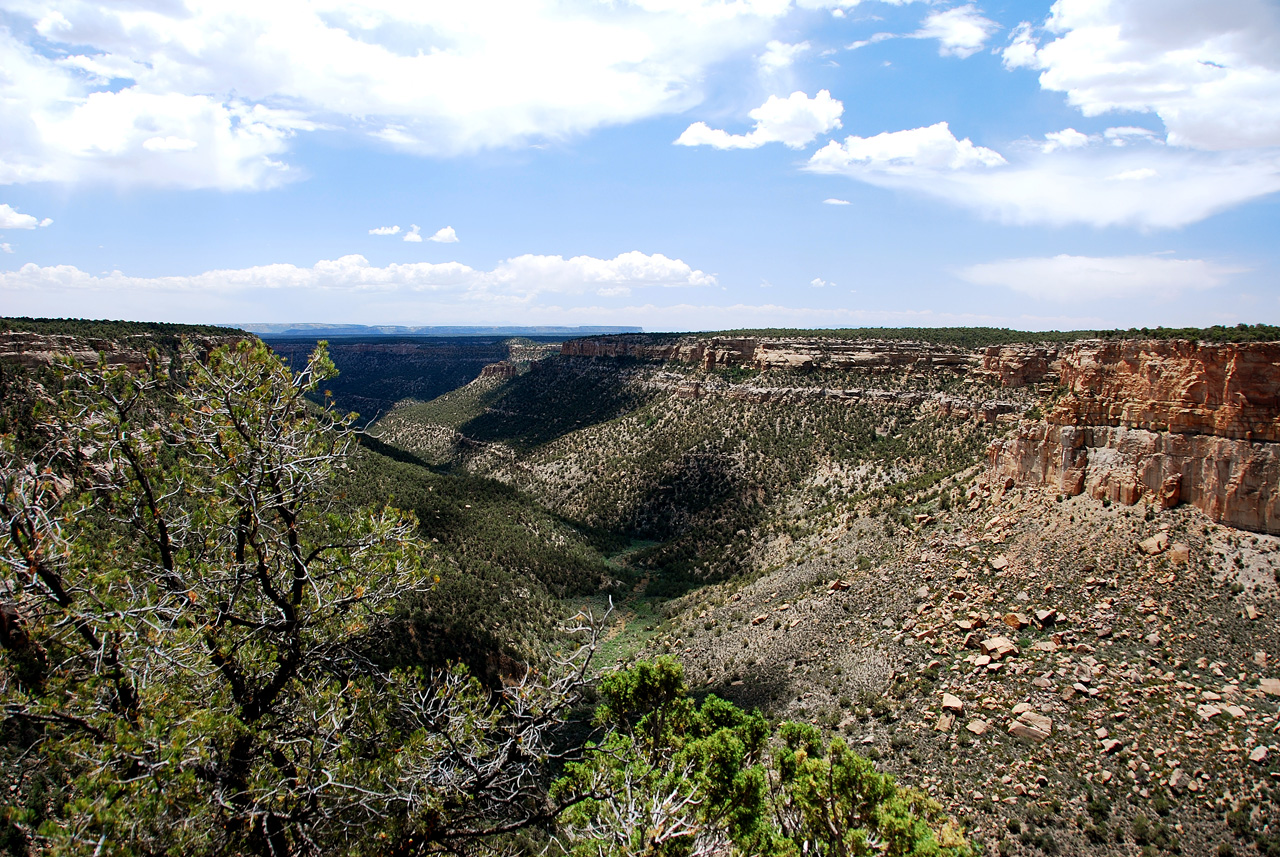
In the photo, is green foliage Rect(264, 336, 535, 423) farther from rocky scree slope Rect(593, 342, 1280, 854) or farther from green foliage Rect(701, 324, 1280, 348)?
rocky scree slope Rect(593, 342, 1280, 854)

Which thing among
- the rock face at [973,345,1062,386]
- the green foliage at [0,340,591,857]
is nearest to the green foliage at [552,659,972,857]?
the green foliage at [0,340,591,857]

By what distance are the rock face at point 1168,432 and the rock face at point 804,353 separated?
2725cm

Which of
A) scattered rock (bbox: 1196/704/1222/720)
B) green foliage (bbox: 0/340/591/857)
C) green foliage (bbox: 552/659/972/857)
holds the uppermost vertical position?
green foliage (bbox: 0/340/591/857)

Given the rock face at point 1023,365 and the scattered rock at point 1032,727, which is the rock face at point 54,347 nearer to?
the scattered rock at point 1032,727

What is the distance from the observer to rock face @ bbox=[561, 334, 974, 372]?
54875mm

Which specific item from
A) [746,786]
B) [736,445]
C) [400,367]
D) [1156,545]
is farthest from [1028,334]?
[400,367]

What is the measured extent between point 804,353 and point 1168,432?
41625 millimetres

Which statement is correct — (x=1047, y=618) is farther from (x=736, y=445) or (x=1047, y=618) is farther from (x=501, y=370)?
(x=501, y=370)

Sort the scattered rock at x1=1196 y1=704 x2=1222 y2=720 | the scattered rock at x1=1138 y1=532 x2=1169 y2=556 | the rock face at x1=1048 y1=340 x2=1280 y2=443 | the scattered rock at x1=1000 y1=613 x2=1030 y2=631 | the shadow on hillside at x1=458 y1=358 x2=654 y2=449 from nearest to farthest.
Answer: the scattered rock at x1=1196 y1=704 x2=1222 y2=720, the rock face at x1=1048 y1=340 x2=1280 y2=443, the scattered rock at x1=1138 y1=532 x2=1169 y2=556, the scattered rock at x1=1000 y1=613 x2=1030 y2=631, the shadow on hillside at x1=458 y1=358 x2=654 y2=449

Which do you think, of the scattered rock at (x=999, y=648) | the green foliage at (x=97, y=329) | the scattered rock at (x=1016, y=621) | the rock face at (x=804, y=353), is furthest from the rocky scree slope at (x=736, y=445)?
the green foliage at (x=97, y=329)

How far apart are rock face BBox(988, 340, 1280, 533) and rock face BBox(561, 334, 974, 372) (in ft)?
89.4

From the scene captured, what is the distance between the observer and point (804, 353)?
63.4 m

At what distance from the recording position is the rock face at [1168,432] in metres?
20.4

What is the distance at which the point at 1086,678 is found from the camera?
18531 millimetres
